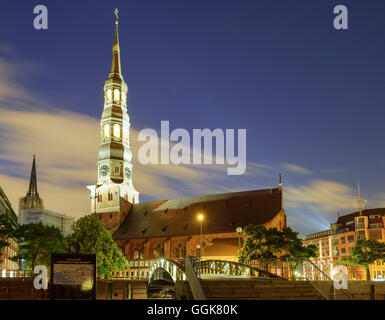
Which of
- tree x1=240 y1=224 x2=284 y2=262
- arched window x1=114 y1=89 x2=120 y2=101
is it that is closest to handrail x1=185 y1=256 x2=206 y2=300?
tree x1=240 y1=224 x2=284 y2=262

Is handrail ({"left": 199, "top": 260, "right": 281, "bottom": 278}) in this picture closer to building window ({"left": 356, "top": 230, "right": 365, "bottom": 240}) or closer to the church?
the church

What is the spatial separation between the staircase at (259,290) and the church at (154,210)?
158 ft

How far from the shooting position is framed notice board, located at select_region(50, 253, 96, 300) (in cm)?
2591

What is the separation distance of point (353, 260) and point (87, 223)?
4016 cm

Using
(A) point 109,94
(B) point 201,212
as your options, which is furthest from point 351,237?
(A) point 109,94

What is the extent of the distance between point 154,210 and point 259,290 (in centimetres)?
7130

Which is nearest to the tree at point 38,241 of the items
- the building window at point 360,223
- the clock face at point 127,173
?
the clock face at point 127,173

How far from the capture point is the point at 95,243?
2781 inches

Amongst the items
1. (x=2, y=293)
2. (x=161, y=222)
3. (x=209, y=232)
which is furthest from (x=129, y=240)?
(x=2, y=293)

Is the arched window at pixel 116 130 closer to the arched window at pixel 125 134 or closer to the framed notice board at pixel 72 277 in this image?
the arched window at pixel 125 134

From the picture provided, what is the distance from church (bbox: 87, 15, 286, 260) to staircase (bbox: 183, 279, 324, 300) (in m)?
48.0

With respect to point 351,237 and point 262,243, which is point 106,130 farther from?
point 351,237
